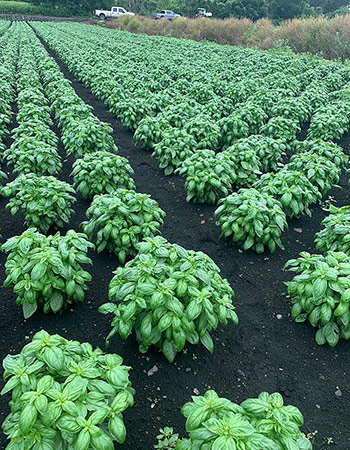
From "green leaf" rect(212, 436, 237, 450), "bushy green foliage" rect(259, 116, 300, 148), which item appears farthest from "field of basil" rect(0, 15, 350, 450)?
"bushy green foliage" rect(259, 116, 300, 148)

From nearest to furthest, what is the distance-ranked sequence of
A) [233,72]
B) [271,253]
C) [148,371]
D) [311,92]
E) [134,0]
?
[148,371] < [271,253] < [311,92] < [233,72] < [134,0]

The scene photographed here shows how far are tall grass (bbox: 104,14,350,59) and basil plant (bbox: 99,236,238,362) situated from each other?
2446 centimetres

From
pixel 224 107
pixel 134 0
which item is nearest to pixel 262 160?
pixel 224 107

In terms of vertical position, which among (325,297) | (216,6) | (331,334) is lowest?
(331,334)

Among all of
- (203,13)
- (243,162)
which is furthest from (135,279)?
(203,13)

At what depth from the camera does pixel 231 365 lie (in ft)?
11.7

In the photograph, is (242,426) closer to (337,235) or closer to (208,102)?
(337,235)

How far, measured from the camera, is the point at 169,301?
3070mm

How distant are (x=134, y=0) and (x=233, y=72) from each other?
220ft

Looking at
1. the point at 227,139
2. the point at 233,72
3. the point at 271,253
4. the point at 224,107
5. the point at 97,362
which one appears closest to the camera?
the point at 97,362

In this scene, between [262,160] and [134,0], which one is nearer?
[262,160]

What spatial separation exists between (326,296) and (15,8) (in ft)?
246

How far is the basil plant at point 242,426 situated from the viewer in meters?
2.03

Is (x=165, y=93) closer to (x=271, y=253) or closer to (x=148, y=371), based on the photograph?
(x=271, y=253)
